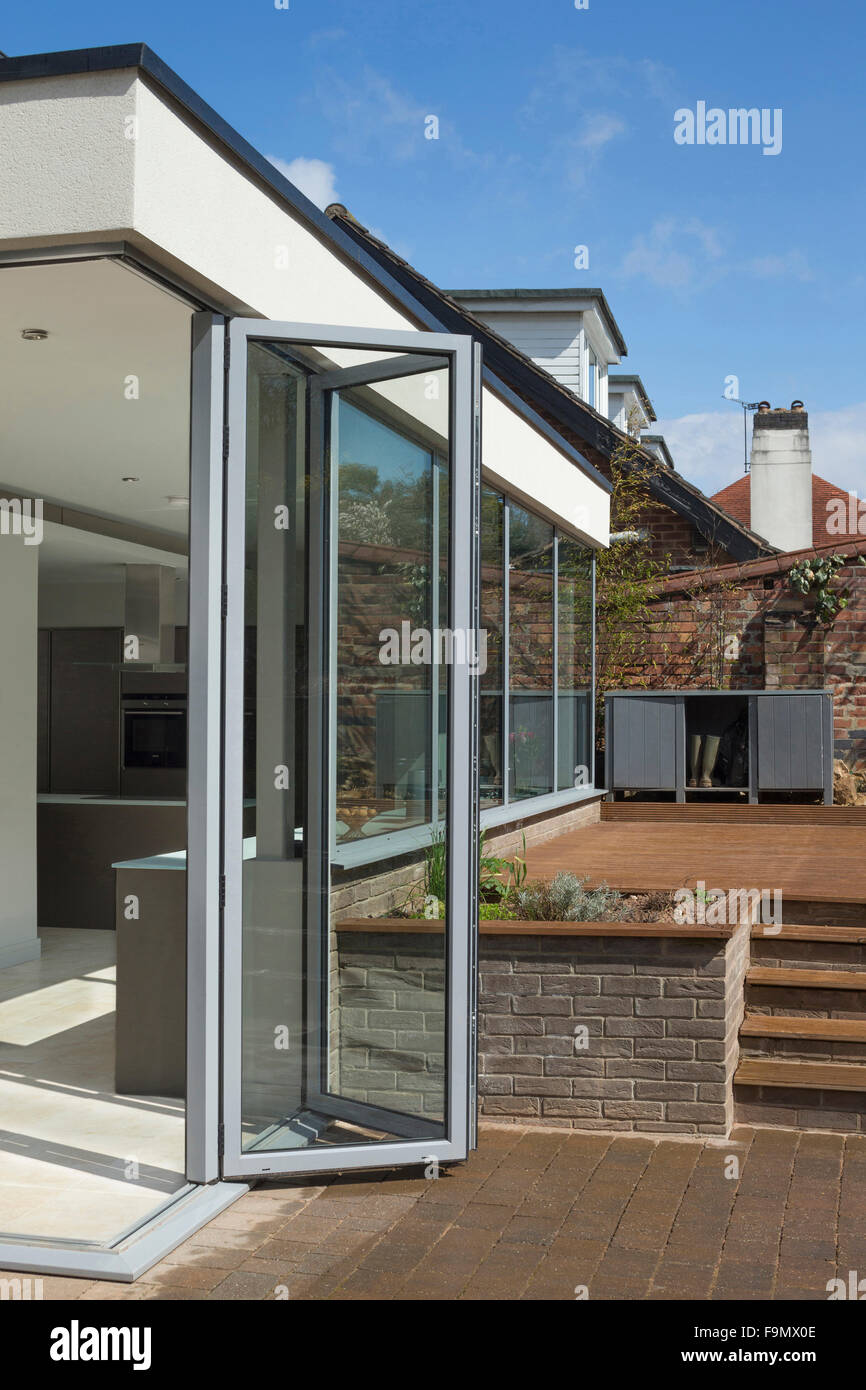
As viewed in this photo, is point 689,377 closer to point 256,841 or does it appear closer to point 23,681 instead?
point 23,681

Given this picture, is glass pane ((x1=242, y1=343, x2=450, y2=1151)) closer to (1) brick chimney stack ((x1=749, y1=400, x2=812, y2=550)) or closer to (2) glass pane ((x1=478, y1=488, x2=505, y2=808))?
(2) glass pane ((x1=478, y1=488, x2=505, y2=808))

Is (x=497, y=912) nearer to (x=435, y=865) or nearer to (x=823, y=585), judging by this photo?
(x=435, y=865)

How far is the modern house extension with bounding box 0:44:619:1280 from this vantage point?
3361 millimetres

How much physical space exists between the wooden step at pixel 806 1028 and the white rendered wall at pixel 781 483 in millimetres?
13482

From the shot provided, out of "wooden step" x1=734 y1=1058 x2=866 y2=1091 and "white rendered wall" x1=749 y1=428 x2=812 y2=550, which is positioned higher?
"white rendered wall" x1=749 y1=428 x2=812 y2=550

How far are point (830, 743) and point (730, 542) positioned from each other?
132 inches

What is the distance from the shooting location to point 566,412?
13.6 metres

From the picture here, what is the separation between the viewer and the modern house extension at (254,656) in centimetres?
336

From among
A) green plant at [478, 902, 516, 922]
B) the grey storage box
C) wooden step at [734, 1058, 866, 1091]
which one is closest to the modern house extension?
green plant at [478, 902, 516, 922]

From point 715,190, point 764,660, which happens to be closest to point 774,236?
point 715,190

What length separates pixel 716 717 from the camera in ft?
37.2

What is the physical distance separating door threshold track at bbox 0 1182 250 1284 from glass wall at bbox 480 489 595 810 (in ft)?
12.4

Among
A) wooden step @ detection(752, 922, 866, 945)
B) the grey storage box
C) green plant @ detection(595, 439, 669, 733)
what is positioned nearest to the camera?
wooden step @ detection(752, 922, 866, 945)

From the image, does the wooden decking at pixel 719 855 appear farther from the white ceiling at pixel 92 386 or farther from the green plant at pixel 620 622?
the white ceiling at pixel 92 386
